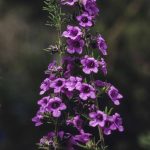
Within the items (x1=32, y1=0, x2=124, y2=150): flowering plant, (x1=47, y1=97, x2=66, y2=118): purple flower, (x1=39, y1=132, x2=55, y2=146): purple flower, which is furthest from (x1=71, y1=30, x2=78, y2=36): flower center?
(x1=39, y1=132, x2=55, y2=146): purple flower

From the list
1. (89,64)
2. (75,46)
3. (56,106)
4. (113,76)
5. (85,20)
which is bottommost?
(56,106)

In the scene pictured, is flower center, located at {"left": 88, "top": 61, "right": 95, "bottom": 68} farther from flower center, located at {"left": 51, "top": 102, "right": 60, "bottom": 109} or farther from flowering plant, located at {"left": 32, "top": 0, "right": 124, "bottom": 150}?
flower center, located at {"left": 51, "top": 102, "right": 60, "bottom": 109}

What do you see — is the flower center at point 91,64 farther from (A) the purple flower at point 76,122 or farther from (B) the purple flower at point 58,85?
(A) the purple flower at point 76,122

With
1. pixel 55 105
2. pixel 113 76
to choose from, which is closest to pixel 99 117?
pixel 55 105

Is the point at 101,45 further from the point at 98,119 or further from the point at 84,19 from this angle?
the point at 98,119
